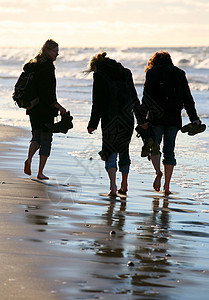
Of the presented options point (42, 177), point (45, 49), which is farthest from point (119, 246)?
point (45, 49)

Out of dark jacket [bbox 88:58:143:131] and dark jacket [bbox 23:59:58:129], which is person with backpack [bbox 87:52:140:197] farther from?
dark jacket [bbox 23:59:58:129]

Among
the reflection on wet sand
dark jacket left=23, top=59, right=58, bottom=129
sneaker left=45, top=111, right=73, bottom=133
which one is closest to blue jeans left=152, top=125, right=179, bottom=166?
the reflection on wet sand

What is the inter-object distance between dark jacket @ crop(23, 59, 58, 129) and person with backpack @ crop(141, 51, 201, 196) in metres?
1.10

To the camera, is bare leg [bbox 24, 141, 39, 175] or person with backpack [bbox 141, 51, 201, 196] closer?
person with backpack [bbox 141, 51, 201, 196]

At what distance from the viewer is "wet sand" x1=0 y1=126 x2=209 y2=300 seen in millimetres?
3441

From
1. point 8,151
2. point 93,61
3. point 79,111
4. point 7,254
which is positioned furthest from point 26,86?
point 79,111

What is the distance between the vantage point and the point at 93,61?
6.52 meters

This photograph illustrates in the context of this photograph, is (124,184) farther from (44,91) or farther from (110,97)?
(44,91)


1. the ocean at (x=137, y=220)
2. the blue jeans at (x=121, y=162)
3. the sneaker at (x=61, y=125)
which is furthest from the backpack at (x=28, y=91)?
the blue jeans at (x=121, y=162)

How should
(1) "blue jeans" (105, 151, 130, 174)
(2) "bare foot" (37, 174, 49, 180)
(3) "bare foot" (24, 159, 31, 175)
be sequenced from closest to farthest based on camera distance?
(1) "blue jeans" (105, 151, 130, 174) → (2) "bare foot" (37, 174, 49, 180) → (3) "bare foot" (24, 159, 31, 175)

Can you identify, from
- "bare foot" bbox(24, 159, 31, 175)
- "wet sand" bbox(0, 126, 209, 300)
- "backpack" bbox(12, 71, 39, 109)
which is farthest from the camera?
"bare foot" bbox(24, 159, 31, 175)

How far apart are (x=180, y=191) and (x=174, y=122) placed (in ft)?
2.64

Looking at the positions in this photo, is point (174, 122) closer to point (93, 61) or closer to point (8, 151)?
point (93, 61)

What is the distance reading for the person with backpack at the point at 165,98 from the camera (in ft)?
22.1
